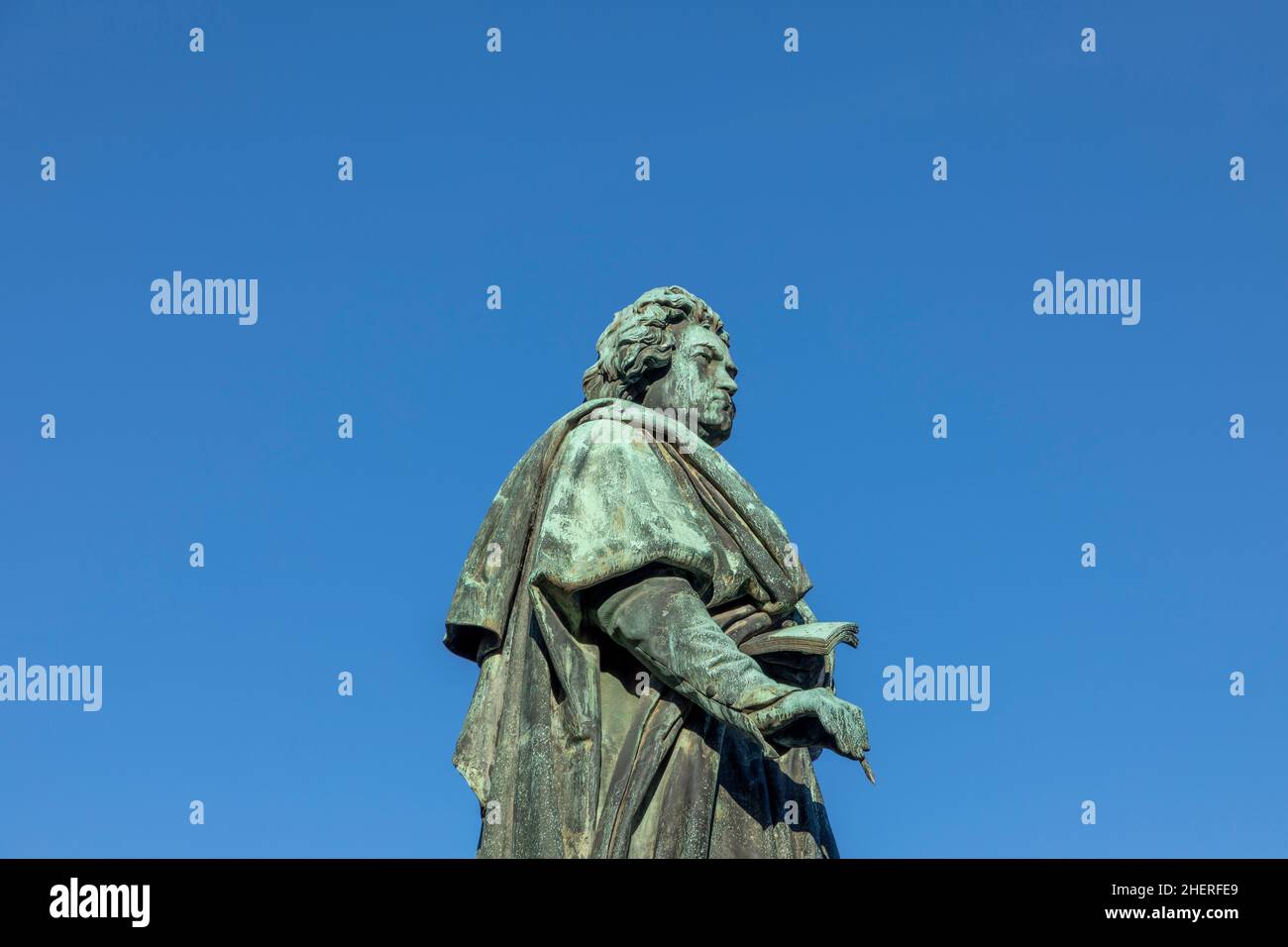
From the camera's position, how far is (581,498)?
13031 mm

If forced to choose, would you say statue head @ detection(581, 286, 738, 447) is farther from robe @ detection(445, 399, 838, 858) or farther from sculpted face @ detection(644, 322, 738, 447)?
robe @ detection(445, 399, 838, 858)

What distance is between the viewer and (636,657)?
12828 mm

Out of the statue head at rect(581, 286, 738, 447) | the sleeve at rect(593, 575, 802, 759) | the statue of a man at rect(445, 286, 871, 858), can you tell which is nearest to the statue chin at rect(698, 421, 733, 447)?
the statue head at rect(581, 286, 738, 447)

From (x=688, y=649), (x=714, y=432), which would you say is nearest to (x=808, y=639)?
(x=688, y=649)

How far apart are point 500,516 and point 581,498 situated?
2.12 feet

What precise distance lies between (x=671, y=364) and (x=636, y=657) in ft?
6.73

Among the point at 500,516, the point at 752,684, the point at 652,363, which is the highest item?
the point at 652,363

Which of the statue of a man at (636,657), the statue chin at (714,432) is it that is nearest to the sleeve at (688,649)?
the statue of a man at (636,657)

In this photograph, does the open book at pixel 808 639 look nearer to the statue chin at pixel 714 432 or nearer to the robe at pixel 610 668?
the robe at pixel 610 668

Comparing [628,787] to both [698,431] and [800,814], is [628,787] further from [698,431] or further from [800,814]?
[698,431]

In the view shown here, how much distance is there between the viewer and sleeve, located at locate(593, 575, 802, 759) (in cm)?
1211

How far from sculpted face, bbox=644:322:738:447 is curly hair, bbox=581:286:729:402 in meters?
0.05

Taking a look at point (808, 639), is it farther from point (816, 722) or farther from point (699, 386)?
point (699, 386)
